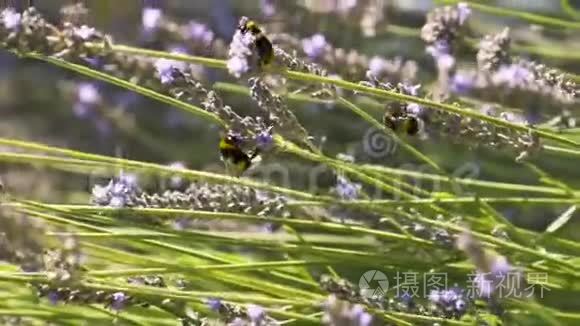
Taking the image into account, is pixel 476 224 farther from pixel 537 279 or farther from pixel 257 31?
pixel 257 31

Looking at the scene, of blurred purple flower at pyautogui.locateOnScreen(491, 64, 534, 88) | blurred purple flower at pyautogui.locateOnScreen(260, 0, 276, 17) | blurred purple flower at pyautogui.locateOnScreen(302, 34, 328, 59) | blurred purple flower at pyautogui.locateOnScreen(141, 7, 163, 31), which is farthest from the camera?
blurred purple flower at pyautogui.locateOnScreen(260, 0, 276, 17)

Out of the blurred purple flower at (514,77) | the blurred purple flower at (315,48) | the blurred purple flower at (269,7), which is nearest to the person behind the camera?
the blurred purple flower at (514,77)

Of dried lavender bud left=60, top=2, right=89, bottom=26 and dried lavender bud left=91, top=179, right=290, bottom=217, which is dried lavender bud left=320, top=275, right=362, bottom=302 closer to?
dried lavender bud left=91, top=179, right=290, bottom=217

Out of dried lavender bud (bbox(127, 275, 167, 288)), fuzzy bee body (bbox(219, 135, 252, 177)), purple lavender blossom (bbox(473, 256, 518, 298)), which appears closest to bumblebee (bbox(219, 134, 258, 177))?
fuzzy bee body (bbox(219, 135, 252, 177))

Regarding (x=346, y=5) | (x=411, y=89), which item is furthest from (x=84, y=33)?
(x=346, y=5)

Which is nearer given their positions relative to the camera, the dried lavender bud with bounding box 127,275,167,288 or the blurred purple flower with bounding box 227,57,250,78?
→ the blurred purple flower with bounding box 227,57,250,78

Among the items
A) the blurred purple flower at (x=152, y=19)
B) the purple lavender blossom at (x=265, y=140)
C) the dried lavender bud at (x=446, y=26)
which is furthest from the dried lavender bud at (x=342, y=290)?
the blurred purple flower at (x=152, y=19)

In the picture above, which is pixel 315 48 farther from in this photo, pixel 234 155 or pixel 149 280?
pixel 149 280

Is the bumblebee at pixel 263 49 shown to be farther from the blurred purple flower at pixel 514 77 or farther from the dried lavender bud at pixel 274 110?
the blurred purple flower at pixel 514 77
